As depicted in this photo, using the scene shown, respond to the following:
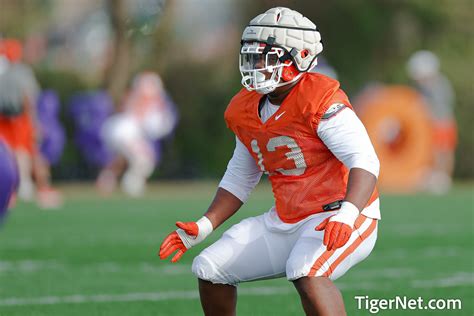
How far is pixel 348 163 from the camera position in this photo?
13.2 feet

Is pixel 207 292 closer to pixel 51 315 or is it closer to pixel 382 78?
pixel 51 315

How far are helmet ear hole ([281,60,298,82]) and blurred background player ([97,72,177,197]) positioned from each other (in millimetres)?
10390

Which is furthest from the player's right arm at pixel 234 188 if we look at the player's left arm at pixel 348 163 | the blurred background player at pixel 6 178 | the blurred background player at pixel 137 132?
the blurred background player at pixel 137 132

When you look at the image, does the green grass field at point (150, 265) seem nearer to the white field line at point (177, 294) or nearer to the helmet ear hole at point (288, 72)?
the white field line at point (177, 294)

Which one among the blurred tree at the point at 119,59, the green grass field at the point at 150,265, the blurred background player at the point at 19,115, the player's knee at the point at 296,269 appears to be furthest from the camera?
the blurred tree at the point at 119,59

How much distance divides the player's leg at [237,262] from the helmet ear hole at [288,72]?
595 millimetres

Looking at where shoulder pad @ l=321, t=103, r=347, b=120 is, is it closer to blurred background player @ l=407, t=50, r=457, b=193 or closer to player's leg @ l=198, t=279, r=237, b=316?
player's leg @ l=198, t=279, r=237, b=316

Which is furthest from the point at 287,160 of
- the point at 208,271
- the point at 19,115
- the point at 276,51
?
the point at 19,115

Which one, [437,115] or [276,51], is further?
[437,115]

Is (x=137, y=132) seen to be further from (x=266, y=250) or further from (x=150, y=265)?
(x=266, y=250)

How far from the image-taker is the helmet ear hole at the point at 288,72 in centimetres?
421

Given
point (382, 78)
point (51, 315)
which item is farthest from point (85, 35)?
point (51, 315)

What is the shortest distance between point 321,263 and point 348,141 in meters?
0.46

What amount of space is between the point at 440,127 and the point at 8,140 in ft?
21.8
